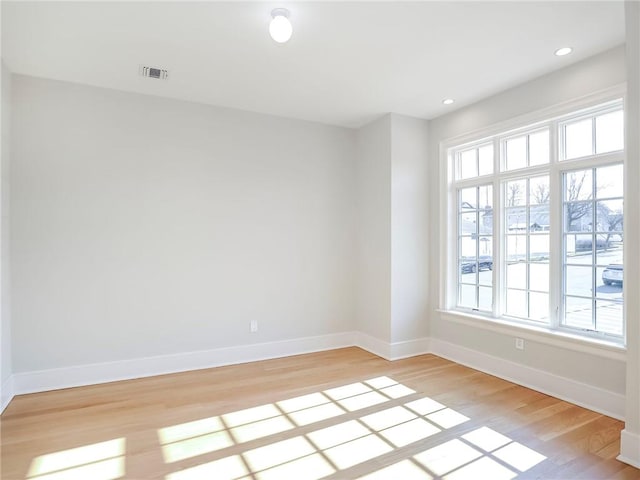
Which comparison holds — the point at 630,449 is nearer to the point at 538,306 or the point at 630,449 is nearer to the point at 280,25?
the point at 538,306

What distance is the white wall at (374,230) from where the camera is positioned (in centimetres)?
435

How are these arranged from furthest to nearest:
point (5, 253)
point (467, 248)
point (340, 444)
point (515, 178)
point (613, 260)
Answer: point (467, 248)
point (515, 178)
point (5, 253)
point (613, 260)
point (340, 444)

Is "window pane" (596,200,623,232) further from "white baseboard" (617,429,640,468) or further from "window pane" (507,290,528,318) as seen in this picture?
"white baseboard" (617,429,640,468)

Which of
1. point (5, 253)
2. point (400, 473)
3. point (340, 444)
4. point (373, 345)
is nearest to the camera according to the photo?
point (400, 473)

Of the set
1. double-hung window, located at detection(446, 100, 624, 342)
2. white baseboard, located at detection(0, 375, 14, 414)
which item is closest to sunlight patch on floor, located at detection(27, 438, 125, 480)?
white baseboard, located at detection(0, 375, 14, 414)

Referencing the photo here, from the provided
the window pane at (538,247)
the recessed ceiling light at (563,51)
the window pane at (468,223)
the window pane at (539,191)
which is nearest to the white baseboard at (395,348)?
the window pane at (468,223)

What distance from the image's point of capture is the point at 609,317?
9.72 ft

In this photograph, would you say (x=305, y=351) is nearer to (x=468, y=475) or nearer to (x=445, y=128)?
(x=468, y=475)

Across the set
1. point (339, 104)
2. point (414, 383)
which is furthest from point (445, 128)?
point (414, 383)

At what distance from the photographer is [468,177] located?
167 inches

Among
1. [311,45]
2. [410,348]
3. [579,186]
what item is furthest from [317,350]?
[311,45]

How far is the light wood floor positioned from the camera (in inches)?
86.0

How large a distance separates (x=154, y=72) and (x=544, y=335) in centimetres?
419

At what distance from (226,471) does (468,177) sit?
3715 millimetres
